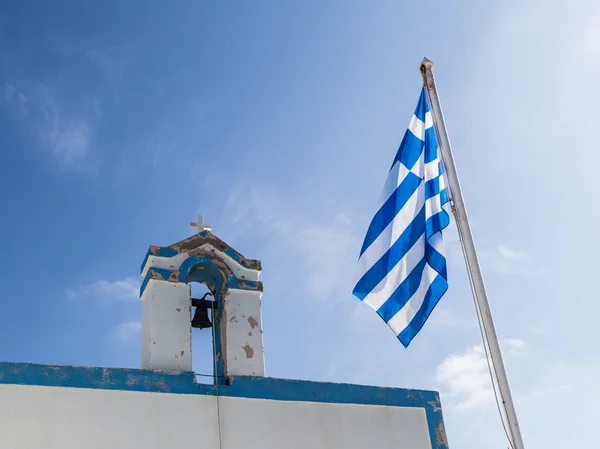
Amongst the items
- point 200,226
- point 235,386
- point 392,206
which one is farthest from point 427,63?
point 235,386

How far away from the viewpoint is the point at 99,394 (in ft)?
18.9

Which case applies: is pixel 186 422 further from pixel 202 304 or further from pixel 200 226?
pixel 200 226

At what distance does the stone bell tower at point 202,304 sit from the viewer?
645cm

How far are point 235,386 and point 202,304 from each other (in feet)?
3.54

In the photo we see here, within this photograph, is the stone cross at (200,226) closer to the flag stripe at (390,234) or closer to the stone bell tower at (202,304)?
the stone bell tower at (202,304)

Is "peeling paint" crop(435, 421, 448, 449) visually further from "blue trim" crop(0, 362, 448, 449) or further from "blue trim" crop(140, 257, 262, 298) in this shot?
"blue trim" crop(140, 257, 262, 298)

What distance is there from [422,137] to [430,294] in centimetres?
151

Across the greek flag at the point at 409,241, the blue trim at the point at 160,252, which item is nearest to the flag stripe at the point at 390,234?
the greek flag at the point at 409,241

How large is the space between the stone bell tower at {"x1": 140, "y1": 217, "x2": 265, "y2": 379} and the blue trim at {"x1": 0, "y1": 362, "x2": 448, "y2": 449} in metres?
0.23

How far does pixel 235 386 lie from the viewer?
20.7ft

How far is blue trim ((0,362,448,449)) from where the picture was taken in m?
5.62

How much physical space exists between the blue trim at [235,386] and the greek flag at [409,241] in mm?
1101

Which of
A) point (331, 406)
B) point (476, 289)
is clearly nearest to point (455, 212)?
point (476, 289)

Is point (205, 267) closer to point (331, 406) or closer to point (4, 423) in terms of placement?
point (331, 406)
